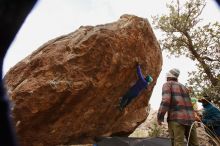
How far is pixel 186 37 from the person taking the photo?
2141cm

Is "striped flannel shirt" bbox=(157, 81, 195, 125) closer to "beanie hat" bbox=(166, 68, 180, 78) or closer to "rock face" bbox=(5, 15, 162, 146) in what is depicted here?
"beanie hat" bbox=(166, 68, 180, 78)

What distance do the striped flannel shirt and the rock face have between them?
10.7 ft

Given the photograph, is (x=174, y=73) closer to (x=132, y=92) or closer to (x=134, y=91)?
(x=134, y=91)

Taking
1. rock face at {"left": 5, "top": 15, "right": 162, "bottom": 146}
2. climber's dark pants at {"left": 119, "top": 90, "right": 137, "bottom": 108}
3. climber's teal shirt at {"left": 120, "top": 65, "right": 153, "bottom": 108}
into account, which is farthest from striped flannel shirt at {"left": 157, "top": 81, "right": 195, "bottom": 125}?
climber's dark pants at {"left": 119, "top": 90, "right": 137, "bottom": 108}

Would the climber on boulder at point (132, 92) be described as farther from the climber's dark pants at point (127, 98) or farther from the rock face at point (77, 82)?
the rock face at point (77, 82)

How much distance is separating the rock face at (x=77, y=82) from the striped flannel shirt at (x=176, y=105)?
3.26m

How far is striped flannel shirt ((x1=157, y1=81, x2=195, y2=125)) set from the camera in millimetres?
7102

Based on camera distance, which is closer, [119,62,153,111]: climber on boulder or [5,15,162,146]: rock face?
[5,15,162,146]: rock face

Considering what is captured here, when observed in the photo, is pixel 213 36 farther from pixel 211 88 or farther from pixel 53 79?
pixel 53 79

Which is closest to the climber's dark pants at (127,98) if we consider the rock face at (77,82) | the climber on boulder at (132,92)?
the climber on boulder at (132,92)

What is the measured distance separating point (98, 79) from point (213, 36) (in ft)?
42.8

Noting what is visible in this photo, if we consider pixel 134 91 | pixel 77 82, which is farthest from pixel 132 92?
pixel 77 82

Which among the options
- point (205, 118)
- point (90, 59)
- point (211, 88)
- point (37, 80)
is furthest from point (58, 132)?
point (211, 88)

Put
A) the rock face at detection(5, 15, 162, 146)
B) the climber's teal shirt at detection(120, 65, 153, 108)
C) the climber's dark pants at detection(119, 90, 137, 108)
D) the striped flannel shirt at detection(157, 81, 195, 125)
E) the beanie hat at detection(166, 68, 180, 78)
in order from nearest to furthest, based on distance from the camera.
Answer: the striped flannel shirt at detection(157, 81, 195, 125) < the beanie hat at detection(166, 68, 180, 78) < the rock face at detection(5, 15, 162, 146) < the climber's teal shirt at detection(120, 65, 153, 108) < the climber's dark pants at detection(119, 90, 137, 108)
